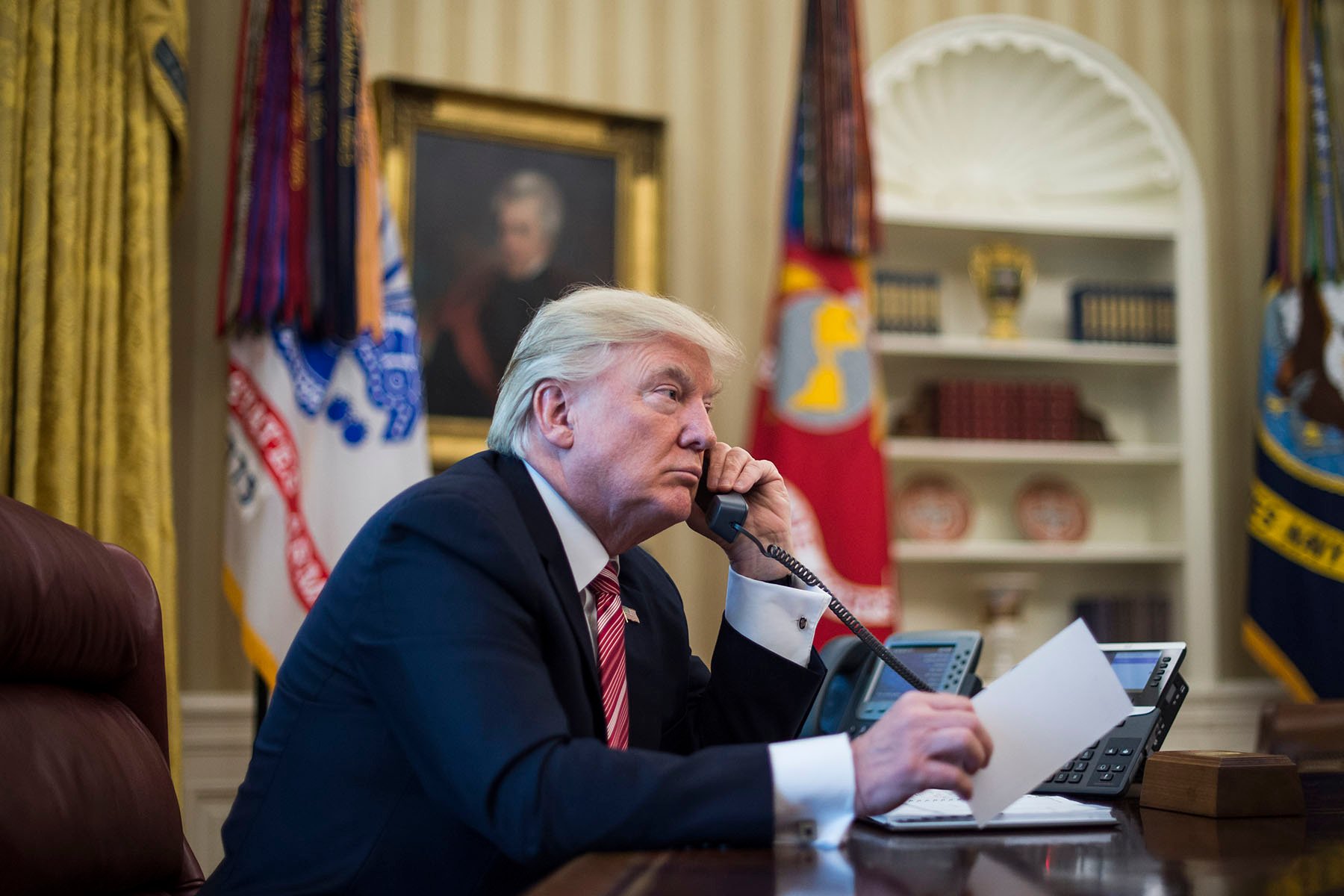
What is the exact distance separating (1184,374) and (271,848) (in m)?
3.98

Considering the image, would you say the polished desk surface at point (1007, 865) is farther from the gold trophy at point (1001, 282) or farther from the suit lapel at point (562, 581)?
the gold trophy at point (1001, 282)

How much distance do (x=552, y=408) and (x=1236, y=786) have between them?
89 cm

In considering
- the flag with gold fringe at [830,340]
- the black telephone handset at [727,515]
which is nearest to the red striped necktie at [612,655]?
Result: the black telephone handset at [727,515]

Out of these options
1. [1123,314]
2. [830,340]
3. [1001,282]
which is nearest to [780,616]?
[830,340]

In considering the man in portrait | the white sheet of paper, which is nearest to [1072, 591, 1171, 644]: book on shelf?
the man in portrait

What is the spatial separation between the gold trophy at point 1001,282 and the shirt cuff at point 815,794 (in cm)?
357

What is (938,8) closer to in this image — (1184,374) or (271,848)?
(1184,374)

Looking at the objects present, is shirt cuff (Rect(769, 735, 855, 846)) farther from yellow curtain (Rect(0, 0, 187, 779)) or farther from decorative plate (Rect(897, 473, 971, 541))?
decorative plate (Rect(897, 473, 971, 541))

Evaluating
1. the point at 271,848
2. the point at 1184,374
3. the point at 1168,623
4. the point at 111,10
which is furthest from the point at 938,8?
the point at 271,848

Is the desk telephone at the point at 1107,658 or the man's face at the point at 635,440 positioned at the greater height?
the man's face at the point at 635,440

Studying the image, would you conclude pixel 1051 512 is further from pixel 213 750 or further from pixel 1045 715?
pixel 1045 715

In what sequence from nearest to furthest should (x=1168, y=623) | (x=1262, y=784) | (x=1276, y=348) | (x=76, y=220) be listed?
1. (x=1262, y=784)
2. (x=76, y=220)
3. (x=1276, y=348)
4. (x=1168, y=623)

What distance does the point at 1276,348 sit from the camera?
13.8 feet

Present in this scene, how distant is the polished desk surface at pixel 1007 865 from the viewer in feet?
3.07
